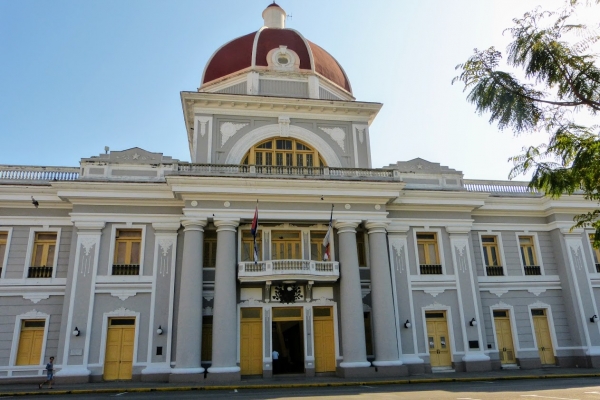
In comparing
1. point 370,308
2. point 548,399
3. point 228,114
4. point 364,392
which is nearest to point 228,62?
point 228,114

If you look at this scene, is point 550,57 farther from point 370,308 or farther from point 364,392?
point 370,308

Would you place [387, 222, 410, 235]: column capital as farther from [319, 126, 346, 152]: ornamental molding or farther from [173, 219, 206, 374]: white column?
[173, 219, 206, 374]: white column

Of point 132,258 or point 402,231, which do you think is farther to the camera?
point 402,231

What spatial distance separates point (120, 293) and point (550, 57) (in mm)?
17718

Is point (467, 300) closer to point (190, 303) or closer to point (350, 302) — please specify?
point (350, 302)

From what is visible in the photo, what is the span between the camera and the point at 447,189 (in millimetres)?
22828

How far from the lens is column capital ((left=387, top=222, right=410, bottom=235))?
2183cm

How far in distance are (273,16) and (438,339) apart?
858 inches

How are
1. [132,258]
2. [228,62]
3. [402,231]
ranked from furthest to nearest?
[228,62]
[402,231]
[132,258]

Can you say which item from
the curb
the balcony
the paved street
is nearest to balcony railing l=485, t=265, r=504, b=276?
the curb

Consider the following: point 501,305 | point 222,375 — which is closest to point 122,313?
point 222,375

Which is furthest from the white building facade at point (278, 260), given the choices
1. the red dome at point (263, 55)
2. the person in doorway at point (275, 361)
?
the red dome at point (263, 55)

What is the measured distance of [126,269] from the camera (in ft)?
64.8

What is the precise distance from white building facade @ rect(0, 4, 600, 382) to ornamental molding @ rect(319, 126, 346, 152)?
12 centimetres
